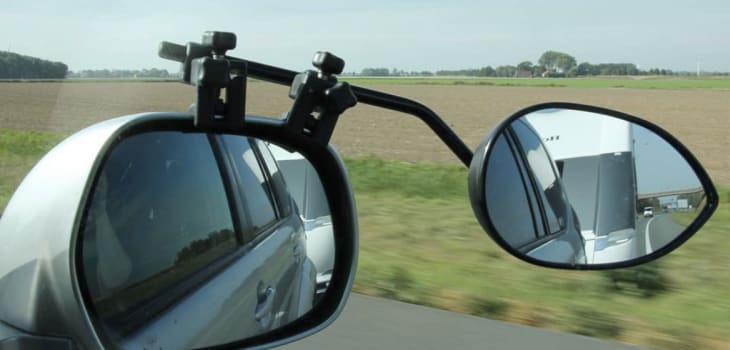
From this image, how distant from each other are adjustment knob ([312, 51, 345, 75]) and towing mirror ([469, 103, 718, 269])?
65cm

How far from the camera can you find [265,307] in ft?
5.80

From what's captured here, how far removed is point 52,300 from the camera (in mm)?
1154

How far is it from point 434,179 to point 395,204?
1.67 m

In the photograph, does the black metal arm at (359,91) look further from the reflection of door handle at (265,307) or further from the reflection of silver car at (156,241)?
the reflection of door handle at (265,307)

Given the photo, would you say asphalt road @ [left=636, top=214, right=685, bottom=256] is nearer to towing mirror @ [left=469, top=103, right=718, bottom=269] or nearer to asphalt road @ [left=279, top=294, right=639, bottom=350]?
towing mirror @ [left=469, top=103, right=718, bottom=269]

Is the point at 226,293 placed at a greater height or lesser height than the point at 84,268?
lesser

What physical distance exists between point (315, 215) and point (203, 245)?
0.94 ft

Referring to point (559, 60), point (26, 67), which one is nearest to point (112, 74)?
point (26, 67)

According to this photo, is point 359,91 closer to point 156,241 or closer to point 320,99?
point 320,99

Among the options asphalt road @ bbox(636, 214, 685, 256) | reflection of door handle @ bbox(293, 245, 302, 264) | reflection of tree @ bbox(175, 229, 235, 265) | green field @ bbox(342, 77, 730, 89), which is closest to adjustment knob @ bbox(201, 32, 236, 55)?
reflection of tree @ bbox(175, 229, 235, 265)

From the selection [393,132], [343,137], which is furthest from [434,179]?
[393,132]

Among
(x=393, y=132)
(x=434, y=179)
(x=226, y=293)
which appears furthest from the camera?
(x=393, y=132)

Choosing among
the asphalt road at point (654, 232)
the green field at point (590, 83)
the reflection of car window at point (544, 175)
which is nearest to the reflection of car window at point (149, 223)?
the reflection of car window at point (544, 175)

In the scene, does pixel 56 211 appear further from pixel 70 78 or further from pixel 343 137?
pixel 343 137
